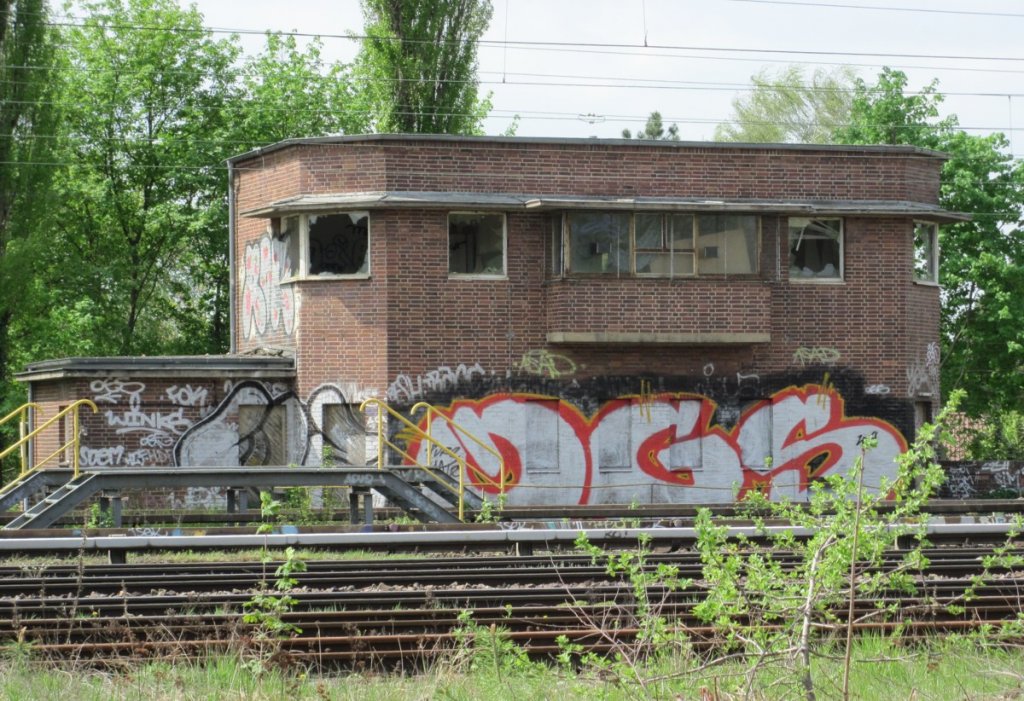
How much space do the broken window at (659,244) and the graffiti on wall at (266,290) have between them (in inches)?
191

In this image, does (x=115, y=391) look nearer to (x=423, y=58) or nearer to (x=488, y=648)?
(x=488, y=648)

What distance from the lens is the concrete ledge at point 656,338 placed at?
24875 millimetres

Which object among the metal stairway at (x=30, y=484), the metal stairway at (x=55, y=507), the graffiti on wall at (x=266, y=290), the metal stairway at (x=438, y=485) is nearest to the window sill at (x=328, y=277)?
the graffiti on wall at (x=266, y=290)

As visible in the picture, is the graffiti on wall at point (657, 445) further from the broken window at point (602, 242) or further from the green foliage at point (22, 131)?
the green foliage at point (22, 131)

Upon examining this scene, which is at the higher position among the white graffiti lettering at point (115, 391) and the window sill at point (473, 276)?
the window sill at point (473, 276)

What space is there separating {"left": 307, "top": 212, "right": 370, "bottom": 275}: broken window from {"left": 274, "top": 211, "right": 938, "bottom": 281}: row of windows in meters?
0.02

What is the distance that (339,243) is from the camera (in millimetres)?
25328

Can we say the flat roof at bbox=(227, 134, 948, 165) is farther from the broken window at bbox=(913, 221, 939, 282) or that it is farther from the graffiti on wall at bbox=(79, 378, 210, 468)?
the graffiti on wall at bbox=(79, 378, 210, 468)

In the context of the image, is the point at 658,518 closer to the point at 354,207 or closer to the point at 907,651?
the point at 354,207

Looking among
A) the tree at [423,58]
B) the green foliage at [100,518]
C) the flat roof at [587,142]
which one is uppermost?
the tree at [423,58]

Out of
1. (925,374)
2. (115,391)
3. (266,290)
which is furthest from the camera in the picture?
(266,290)

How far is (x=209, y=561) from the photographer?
16406 mm

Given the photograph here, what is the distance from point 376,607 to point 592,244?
13.3 m

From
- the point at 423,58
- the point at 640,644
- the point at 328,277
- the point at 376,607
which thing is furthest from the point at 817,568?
the point at 423,58
